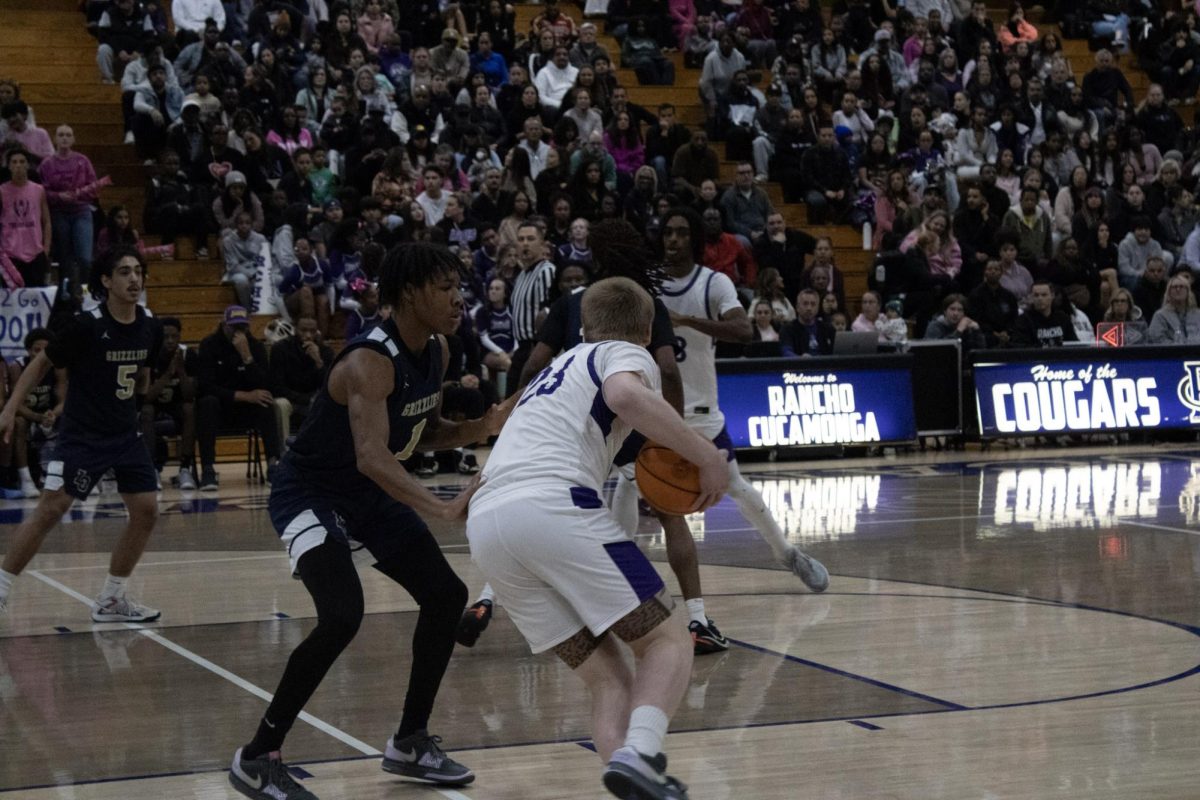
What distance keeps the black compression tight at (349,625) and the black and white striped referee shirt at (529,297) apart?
10379 millimetres

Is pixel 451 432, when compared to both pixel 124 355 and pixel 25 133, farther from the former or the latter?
pixel 25 133

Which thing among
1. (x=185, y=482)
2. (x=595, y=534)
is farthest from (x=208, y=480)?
(x=595, y=534)

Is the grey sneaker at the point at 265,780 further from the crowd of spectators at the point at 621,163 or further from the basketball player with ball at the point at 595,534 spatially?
the crowd of spectators at the point at 621,163

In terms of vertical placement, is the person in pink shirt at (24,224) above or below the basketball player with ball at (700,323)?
above

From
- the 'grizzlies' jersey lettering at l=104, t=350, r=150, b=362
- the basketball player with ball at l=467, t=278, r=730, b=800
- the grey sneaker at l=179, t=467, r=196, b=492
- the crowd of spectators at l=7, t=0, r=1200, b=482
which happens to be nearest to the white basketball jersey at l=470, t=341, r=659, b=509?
the basketball player with ball at l=467, t=278, r=730, b=800

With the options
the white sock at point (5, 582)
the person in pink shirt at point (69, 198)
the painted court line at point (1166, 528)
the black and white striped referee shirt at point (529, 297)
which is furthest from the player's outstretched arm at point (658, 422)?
the person in pink shirt at point (69, 198)

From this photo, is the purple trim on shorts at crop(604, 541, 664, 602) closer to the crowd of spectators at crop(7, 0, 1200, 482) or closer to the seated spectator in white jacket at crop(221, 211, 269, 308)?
the crowd of spectators at crop(7, 0, 1200, 482)

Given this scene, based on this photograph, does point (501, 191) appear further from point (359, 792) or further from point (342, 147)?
point (359, 792)

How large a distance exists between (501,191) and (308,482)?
14.2m

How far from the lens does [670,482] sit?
5.07 meters

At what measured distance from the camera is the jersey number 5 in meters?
8.70

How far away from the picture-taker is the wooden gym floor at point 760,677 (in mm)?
5625

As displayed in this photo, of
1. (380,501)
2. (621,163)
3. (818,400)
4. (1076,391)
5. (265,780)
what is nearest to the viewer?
(265,780)

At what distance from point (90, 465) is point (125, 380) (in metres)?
0.47
